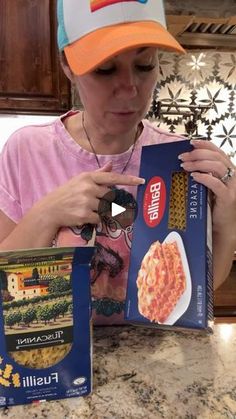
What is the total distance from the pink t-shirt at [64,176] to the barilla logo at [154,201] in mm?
113

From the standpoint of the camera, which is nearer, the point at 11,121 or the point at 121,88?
the point at 121,88

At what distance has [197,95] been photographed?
2.27 metres

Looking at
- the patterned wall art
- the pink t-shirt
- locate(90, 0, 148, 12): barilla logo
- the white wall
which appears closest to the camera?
Result: locate(90, 0, 148, 12): barilla logo

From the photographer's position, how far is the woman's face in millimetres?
625

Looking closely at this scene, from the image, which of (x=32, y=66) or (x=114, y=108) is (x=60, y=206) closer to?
(x=114, y=108)

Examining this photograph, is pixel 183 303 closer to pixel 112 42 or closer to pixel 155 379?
pixel 155 379

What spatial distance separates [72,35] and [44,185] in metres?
0.31

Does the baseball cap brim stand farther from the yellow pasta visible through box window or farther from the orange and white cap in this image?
the yellow pasta visible through box window

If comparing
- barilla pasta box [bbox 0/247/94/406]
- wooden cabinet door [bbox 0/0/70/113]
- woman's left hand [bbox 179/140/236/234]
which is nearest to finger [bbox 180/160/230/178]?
woman's left hand [bbox 179/140/236/234]

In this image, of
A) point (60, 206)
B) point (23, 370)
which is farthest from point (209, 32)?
point (23, 370)

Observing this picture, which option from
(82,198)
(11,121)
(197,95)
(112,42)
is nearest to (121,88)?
(112,42)

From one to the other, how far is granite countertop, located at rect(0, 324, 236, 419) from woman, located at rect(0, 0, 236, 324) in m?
0.12

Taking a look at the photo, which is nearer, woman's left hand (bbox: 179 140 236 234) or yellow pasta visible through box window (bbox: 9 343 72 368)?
yellow pasta visible through box window (bbox: 9 343 72 368)

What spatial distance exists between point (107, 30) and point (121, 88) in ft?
0.28
